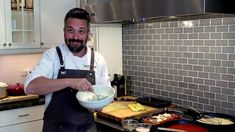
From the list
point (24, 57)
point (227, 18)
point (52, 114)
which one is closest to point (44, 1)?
point (24, 57)

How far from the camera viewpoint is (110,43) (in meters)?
3.10

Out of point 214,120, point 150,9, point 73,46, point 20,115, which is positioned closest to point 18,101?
point 20,115

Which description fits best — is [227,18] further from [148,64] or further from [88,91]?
[88,91]

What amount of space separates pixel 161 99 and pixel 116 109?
0.50m

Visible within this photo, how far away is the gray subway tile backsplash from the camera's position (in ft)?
7.41

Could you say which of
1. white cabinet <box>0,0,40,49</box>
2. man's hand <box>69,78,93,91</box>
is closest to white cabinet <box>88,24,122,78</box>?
white cabinet <box>0,0,40,49</box>

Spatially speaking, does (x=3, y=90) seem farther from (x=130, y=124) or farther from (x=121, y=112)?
(x=130, y=124)

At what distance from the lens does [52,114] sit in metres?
1.85

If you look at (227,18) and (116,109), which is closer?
(227,18)

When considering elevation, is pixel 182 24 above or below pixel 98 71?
above

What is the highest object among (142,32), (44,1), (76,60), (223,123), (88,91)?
(44,1)

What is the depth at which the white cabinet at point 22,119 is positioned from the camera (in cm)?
261

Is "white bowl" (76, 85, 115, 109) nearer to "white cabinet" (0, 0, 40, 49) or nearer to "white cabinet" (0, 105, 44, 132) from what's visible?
"white cabinet" (0, 105, 44, 132)

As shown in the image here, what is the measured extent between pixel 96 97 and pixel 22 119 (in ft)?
3.90
